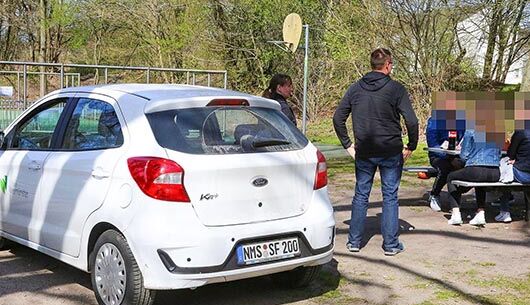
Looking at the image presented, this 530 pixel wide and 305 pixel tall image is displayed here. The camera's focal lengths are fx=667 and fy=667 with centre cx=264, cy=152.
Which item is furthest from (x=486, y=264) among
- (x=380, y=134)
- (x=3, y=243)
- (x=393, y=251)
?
(x=3, y=243)

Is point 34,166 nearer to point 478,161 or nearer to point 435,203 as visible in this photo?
point 478,161

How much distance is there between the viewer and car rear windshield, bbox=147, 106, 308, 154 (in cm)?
448

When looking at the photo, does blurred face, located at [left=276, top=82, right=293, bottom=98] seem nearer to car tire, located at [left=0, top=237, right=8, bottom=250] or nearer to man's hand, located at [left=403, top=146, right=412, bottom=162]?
man's hand, located at [left=403, top=146, right=412, bottom=162]

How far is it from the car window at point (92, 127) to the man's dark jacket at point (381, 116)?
2.37 meters

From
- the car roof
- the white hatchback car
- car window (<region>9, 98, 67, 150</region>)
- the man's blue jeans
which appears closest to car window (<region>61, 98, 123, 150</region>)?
the white hatchback car

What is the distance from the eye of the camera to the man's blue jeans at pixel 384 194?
6.21 meters

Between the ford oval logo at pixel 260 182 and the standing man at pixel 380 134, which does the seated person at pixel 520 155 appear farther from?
the ford oval logo at pixel 260 182

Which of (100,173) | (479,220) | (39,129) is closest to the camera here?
(100,173)

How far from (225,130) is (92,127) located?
1.06m

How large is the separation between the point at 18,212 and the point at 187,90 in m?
1.92

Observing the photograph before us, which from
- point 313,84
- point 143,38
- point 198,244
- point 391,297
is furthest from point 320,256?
point 143,38

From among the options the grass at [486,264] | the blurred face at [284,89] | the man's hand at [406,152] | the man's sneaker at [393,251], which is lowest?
the grass at [486,264]

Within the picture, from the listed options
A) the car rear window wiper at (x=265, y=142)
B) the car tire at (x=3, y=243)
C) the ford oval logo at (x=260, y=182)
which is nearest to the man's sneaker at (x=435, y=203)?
the car rear window wiper at (x=265, y=142)

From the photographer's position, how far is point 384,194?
6266 mm
